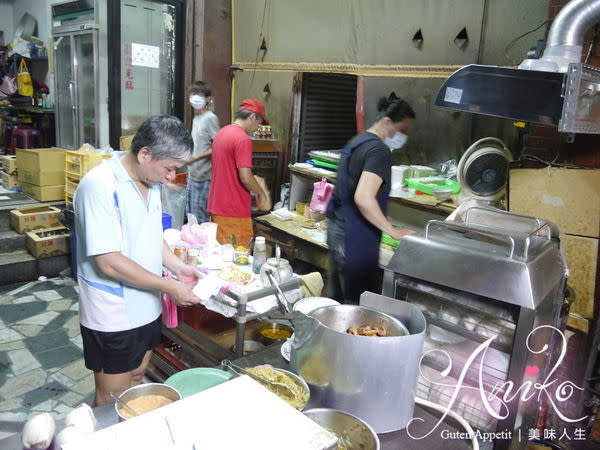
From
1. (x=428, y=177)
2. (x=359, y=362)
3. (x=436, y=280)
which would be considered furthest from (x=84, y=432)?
(x=428, y=177)

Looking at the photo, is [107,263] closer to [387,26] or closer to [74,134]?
[387,26]

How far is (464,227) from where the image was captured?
6.88ft

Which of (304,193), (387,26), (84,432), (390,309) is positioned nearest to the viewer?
(84,432)

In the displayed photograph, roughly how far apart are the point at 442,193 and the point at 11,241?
5521mm

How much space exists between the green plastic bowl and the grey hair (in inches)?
40.5

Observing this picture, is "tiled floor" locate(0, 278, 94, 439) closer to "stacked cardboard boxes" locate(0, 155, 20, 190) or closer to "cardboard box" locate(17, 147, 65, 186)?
"cardboard box" locate(17, 147, 65, 186)

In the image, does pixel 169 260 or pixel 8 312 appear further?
pixel 8 312

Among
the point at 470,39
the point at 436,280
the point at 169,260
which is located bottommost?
the point at 169,260

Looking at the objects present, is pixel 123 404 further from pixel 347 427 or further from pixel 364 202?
pixel 364 202

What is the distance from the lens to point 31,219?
21.3 feet

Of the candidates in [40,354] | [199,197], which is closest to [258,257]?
[40,354]

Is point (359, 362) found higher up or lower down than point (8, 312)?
higher up

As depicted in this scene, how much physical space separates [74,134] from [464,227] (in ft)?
25.6

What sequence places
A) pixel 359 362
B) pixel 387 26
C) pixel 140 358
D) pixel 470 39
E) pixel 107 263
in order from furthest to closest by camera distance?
pixel 387 26
pixel 470 39
pixel 140 358
pixel 107 263
pixel 359 362
